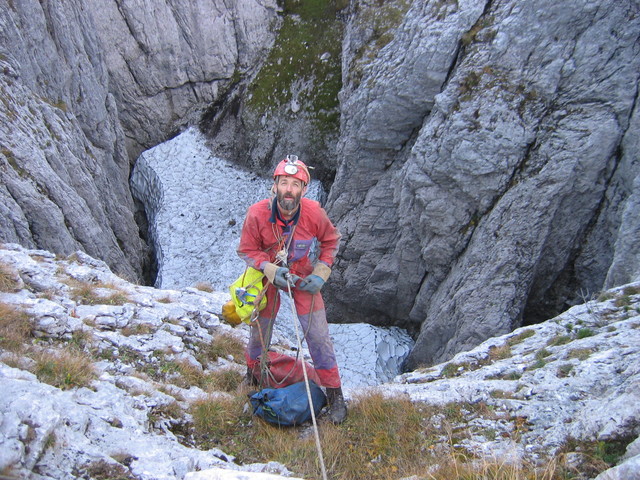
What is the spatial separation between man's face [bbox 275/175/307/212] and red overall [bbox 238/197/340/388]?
27cm

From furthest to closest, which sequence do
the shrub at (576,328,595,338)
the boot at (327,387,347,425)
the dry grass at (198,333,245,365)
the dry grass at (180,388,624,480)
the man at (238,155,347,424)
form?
the dry grass at (198,333,245,365) → the shrub at (576,328,595,338) → the boot at (327,387,347,425) → the man at (238,155,347,424) → the dry grass at (180,388,624,480)

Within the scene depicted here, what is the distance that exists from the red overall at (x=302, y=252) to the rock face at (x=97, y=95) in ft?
27.2

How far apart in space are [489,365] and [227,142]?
23787mm

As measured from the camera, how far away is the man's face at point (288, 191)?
6.73m

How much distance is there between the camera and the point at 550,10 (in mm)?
13320

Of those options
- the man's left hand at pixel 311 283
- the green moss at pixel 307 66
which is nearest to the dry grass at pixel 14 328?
the man's left hand at pixel 311 283

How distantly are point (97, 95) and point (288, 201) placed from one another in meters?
20.2

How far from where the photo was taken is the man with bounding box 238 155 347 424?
268 inches

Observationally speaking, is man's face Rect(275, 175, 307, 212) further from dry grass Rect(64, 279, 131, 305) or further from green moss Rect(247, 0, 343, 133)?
green moss Rect(247, 0, 343, 133)

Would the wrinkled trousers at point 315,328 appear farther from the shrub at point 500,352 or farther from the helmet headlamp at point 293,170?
the shrub at point 500,352

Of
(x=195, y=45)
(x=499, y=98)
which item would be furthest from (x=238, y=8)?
(x=499, y=98)

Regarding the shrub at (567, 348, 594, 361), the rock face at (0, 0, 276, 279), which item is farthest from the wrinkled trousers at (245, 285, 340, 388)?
the rock face at (0, 0, 276, 279)

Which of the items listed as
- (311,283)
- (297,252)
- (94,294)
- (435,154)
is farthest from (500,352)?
(435,154)

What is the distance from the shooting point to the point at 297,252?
284 inches
